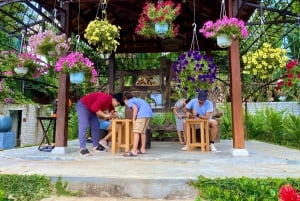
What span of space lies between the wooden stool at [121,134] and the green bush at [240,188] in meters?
2.39

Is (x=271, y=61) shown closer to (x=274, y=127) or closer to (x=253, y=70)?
(x=253, y=70)

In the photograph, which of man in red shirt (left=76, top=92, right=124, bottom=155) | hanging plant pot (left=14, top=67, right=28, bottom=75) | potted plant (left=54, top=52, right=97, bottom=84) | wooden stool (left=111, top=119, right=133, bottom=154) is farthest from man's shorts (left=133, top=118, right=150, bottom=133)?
hanging plant pot (left=14, top=67, right=28, bottom=75)

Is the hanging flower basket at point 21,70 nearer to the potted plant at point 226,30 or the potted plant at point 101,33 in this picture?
the potted plant at point 101,33

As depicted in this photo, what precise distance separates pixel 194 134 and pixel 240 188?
2.92 metres

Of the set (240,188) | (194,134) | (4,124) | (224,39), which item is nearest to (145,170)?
(240,188)

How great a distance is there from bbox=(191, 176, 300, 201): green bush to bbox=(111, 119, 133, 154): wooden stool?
7.86ft

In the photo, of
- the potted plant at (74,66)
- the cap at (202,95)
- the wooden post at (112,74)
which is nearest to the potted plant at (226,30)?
the cap at (202,95)

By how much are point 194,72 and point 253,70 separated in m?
1.14

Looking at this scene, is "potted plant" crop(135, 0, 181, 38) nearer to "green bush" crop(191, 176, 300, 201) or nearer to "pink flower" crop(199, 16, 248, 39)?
"pink flower" crop(199, 16, 248, 39)

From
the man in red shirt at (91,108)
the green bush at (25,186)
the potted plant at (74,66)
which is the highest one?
the potted plant at (74,66)

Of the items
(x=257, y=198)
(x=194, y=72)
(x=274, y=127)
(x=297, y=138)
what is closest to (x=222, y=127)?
(x=274, y=127)

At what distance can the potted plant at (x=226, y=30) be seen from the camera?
14.3 ft

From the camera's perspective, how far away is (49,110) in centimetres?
1106

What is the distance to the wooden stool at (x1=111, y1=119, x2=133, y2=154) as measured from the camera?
5.21 m
